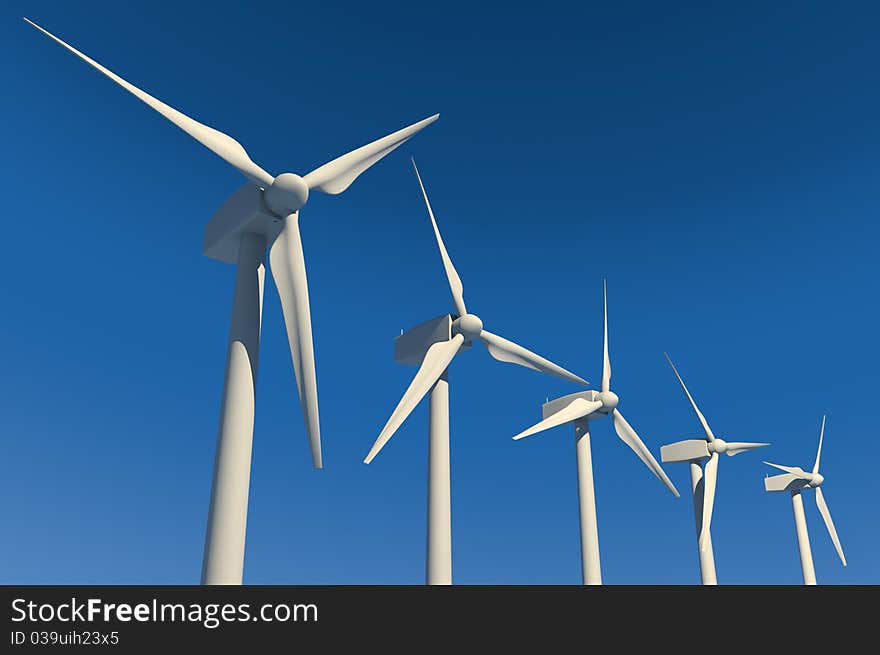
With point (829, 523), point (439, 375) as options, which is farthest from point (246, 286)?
point (829, 523)

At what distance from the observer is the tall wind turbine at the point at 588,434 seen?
39.0m

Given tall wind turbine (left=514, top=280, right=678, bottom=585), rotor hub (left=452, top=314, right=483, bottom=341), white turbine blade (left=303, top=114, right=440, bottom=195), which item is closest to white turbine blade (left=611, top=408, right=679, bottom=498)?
tall wind turbine (left=514, top=280, right=678, bottom=585)

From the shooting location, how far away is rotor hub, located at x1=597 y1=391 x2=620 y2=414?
43.8m

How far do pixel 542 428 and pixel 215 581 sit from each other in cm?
2543

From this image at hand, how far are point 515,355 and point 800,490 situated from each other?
43199mm

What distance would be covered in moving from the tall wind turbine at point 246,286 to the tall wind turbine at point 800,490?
55.7 meters

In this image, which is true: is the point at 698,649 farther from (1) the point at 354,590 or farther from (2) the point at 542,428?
(2) the point at 542,428

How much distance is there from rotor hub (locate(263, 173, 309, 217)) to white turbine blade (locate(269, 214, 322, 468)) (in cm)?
50

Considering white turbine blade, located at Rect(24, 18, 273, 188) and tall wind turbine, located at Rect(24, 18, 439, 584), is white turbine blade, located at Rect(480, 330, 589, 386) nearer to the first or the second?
tall wind turbine, located at Rect(24, 18, 439, 584)

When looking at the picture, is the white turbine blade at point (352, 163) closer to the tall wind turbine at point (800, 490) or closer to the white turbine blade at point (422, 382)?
the white turbine blade at point (422, 382)

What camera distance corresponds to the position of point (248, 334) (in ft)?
67.0

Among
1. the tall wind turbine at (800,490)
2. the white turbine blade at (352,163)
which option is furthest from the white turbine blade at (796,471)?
the white turbine blade at (352,163)

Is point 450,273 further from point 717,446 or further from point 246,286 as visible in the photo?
point 717,446

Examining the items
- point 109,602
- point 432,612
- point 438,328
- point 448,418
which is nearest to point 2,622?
point 109,602
